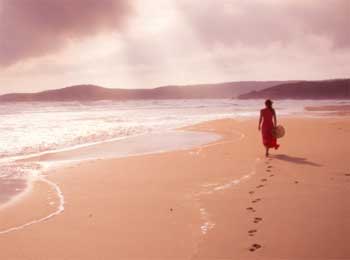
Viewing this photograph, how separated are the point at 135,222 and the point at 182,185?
2.40 m

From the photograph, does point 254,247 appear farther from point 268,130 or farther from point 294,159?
point 268,130

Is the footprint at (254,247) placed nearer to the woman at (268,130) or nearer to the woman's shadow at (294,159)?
the woman's shadow at (294,159)

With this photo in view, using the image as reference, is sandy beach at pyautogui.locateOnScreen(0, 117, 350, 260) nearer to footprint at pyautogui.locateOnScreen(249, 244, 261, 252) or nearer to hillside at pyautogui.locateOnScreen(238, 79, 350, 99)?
footprint at pyautogui.locateOnScreen(249, 244, 261, 252)

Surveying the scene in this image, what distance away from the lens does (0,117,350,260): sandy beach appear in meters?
4.39

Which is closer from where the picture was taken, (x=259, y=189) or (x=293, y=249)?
(x=293, y=249)

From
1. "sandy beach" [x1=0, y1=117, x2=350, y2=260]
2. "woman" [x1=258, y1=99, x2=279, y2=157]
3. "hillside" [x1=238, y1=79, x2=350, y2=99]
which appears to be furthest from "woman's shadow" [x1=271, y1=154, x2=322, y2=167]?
"hillside" [x1=238, y1=79, x2=350, y2=99]

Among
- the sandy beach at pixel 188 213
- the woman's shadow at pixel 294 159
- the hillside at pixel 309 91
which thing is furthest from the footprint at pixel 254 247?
the hillside at pixel 309 91

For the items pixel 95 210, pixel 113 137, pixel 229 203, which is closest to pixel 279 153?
pixel 229 203

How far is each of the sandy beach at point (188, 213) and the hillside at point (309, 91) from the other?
128m

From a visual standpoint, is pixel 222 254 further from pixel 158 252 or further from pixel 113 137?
pixel 113 137

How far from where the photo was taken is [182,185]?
7.70m

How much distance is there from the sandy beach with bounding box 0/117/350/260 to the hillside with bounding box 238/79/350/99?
128 metres

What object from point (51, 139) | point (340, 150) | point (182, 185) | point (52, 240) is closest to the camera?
point (52, 240)

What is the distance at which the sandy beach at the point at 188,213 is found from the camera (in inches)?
173
